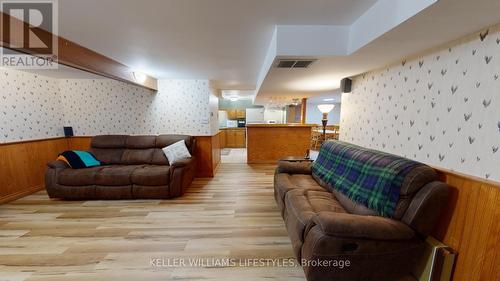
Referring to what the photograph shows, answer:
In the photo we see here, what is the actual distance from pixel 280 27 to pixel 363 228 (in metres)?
1.72

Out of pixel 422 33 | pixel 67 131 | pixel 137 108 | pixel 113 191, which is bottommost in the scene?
pixel 113 191

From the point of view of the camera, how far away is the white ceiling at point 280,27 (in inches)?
46.6

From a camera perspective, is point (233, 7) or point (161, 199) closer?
point (233, 7)

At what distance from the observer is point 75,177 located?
9.61ft

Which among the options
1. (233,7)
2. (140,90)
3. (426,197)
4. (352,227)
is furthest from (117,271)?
(140,90)

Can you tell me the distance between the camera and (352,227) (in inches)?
49.5

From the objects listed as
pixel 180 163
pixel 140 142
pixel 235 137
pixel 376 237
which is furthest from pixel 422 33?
pixel 235 137

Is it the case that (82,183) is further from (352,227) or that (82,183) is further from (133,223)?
(352,227)

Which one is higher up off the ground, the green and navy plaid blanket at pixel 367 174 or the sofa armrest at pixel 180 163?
the green and navy plaid blanket at pixel 367 174

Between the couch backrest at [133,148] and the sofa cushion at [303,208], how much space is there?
8.26 feet

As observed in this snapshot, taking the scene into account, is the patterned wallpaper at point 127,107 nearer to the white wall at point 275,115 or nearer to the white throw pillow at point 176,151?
the white throw pillow at point 176,151

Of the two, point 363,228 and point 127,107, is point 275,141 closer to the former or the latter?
point 127,107

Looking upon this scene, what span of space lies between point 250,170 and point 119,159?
8.85 feet

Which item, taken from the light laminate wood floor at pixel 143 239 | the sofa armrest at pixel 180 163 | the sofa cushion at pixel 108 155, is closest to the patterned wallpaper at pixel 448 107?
the light laminate wood floor at pixel 143 239
